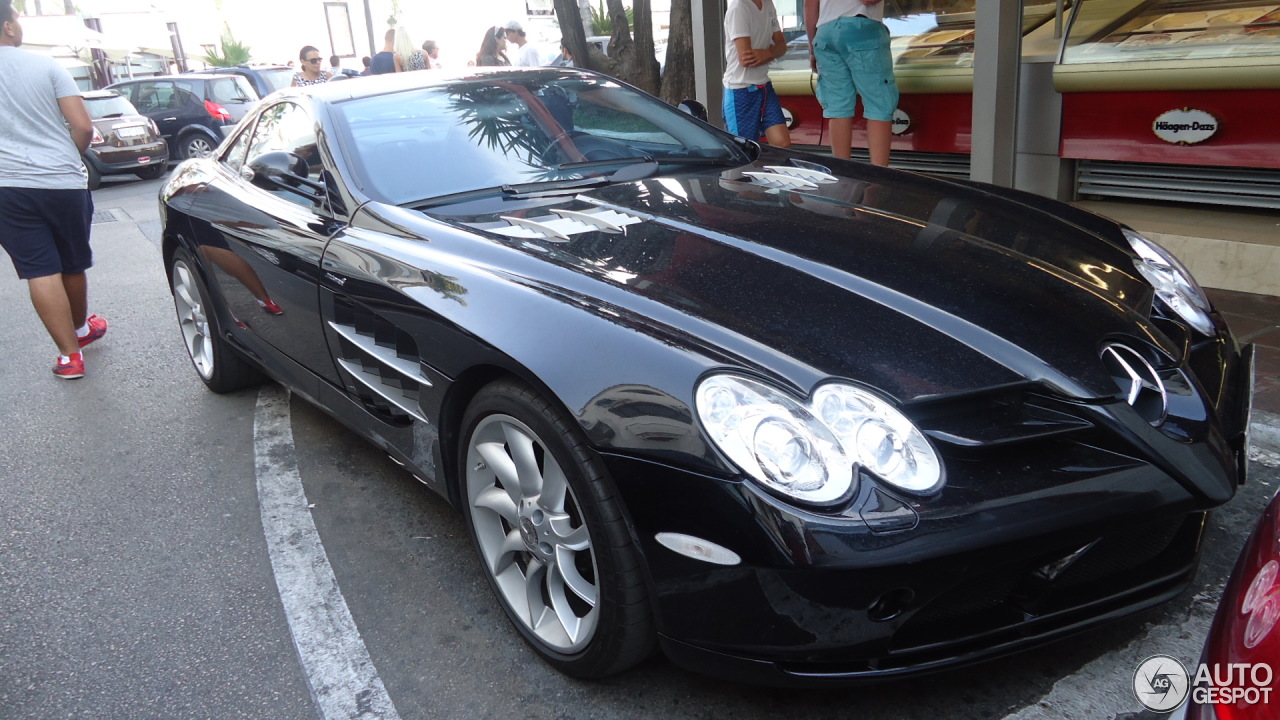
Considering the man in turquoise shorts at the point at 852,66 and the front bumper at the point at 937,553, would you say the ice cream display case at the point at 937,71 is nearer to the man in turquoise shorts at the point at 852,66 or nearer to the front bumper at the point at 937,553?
the man in turquoise shorts at the point at 852,66

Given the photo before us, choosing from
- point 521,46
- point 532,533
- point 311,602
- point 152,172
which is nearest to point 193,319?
point 311,602

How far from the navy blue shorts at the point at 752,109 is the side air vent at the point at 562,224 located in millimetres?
3871

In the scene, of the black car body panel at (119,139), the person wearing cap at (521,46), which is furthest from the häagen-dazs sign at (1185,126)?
the black car body panel at (119,139)

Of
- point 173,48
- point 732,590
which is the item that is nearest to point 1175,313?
point 732,590

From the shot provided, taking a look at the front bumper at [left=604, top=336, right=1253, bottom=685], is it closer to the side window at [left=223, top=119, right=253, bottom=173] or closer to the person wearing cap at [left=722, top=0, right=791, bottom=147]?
the side window at [left=223, top=119, right=253, bottom=173]

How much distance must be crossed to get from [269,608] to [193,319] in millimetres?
2379

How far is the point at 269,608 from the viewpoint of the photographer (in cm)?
274

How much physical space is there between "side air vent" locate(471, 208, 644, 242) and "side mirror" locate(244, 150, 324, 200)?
0.79 meters

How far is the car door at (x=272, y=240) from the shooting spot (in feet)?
10.5

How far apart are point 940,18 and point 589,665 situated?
564cm

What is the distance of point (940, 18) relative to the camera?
6.60 m

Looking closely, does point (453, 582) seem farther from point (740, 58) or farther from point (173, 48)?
point (173, 48)

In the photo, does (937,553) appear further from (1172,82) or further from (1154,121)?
(1154,121)

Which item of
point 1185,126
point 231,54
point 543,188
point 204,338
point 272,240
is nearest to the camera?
point 543,188
